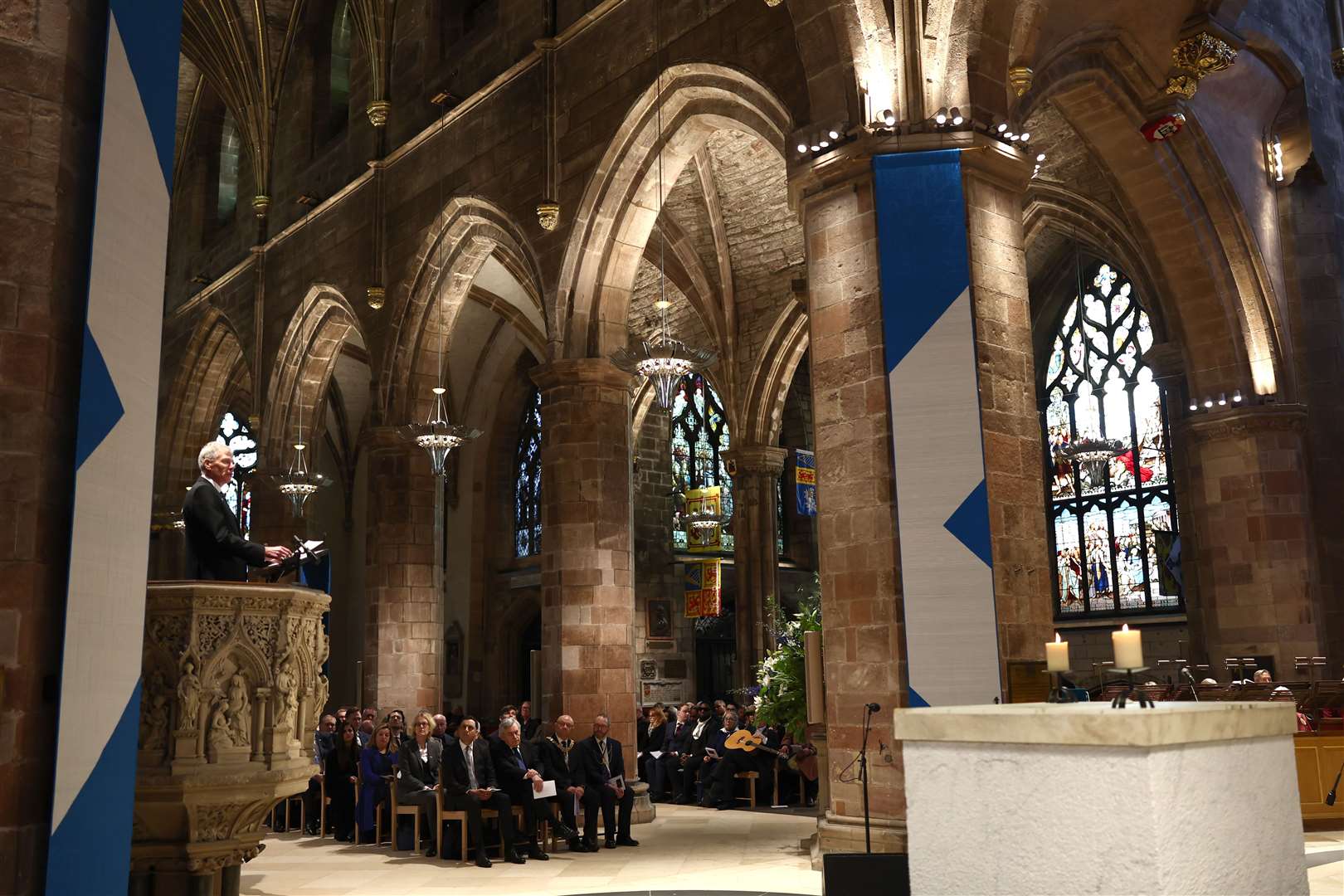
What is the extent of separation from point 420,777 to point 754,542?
28.1 ft

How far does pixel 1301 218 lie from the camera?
42.0 ft

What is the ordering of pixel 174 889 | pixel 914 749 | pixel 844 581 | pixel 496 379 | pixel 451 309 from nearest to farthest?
pixel 914 749
pixel 174 889
pixel 844 581
pixel 451 309
pixel 496 379

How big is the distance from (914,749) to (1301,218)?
12331 millimetres

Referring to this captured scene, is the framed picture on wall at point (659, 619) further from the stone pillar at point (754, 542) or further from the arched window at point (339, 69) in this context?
the arched window at point (339, 69)

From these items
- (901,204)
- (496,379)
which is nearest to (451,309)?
(496,379)

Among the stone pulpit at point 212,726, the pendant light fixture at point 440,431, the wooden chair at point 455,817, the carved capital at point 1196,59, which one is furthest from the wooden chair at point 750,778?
the carved capital at point 1196,59

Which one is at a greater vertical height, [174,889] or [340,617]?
[340,617]

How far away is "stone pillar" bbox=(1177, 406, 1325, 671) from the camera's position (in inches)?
463

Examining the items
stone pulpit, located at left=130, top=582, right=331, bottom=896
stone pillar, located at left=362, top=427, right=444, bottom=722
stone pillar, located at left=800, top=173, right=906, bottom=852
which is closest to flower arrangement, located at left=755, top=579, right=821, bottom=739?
stone pillar, located at left=800, top=173, right=906, bottom=852

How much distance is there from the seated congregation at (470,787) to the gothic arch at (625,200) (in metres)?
3.84

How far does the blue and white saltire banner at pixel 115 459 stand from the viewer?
475cm

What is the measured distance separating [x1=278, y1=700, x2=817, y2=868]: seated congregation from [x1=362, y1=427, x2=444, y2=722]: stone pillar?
1.90 m

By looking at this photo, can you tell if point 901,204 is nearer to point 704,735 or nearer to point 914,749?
point 914,749

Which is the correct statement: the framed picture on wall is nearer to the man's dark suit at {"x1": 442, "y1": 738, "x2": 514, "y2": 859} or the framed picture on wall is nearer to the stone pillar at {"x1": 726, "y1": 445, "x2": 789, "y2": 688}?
the stone pillar at {"x1": 726, "y1": 445, "x2": 789, "y2": 688}
